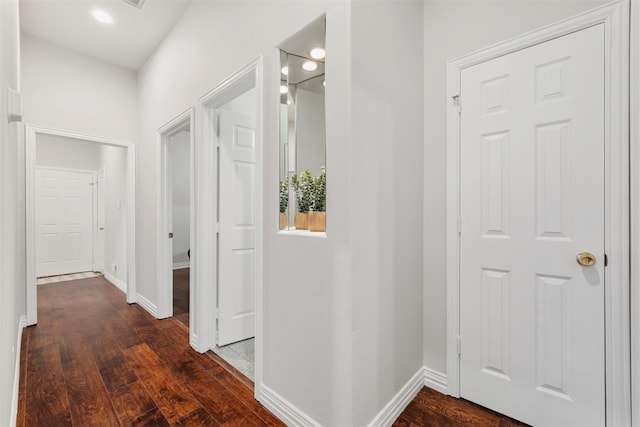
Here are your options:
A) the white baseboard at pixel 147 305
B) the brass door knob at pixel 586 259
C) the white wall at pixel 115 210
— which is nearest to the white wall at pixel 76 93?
the white wall at pixel 115 210

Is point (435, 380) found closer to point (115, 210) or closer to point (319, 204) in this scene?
point (319, 204)

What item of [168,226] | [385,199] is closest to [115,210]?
[168,226]

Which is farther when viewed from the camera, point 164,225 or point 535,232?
point 164,225

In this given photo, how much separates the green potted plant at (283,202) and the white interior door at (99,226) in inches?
215

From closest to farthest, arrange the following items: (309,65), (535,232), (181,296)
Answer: (535,232) < (309,65) < (181,296)

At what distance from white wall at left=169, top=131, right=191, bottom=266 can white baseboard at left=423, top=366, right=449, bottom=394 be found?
5338 mm

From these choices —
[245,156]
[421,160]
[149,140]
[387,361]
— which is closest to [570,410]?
[387,361]

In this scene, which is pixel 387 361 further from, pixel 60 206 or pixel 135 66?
pixel 60 206

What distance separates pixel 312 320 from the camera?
4.89 ft

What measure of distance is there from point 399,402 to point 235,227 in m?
1.78

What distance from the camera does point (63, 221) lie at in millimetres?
5500

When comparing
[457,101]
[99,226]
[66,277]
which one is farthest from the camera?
[99,226]

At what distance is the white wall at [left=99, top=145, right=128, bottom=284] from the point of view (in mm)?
4402

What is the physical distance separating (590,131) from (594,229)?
1.54 feet
